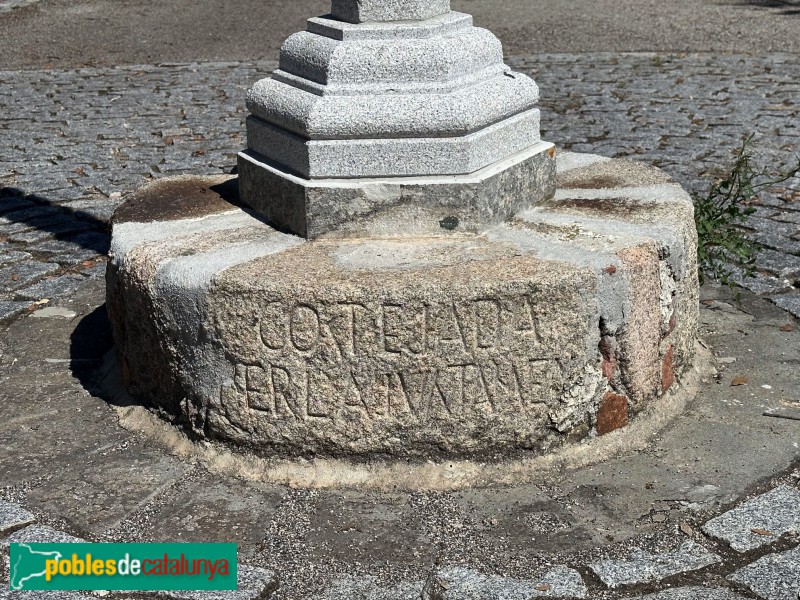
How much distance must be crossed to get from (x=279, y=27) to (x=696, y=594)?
857cm

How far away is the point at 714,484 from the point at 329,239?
146 centimetres

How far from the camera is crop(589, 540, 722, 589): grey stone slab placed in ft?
9.41

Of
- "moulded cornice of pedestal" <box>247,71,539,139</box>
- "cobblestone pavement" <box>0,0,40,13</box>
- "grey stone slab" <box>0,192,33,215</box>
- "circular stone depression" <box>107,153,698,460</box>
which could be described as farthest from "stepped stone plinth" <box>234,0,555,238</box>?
"cobblestone pavement" <box>0,0,40,13</box>

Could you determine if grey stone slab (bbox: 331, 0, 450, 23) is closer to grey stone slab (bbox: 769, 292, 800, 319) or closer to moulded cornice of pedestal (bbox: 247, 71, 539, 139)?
moulded cornice of pedestal (bbox: 247, 71, 539, 139)

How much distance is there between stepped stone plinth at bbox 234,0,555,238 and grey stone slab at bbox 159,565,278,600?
1.22m

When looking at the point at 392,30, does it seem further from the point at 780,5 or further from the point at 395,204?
the point at 780,5

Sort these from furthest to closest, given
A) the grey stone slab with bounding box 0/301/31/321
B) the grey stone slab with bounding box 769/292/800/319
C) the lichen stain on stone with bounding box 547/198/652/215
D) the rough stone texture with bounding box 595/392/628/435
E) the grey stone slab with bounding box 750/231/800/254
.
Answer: the grey stone slab with bounding box 750/231/800/254
the grey stone slab with bounding box 0/301/31/321
the grey stone slab with bounding box 769/292/800/319
the lichen stain on stone with bounding box 547/198/652/215
the rough stone texture with bounding box 595/392/628/435

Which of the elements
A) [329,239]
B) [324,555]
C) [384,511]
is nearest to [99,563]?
[324,555]

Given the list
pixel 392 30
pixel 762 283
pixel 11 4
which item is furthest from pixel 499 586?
pixel 11 4

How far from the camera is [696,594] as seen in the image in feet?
9.16

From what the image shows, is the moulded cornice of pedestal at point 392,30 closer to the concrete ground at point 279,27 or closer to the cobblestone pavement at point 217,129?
the cobblestone pavement at point 217,129

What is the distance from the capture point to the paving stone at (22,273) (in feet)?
16.1

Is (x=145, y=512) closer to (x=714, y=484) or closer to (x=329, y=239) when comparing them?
(x=329, y=239)

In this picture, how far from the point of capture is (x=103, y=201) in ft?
19.5
